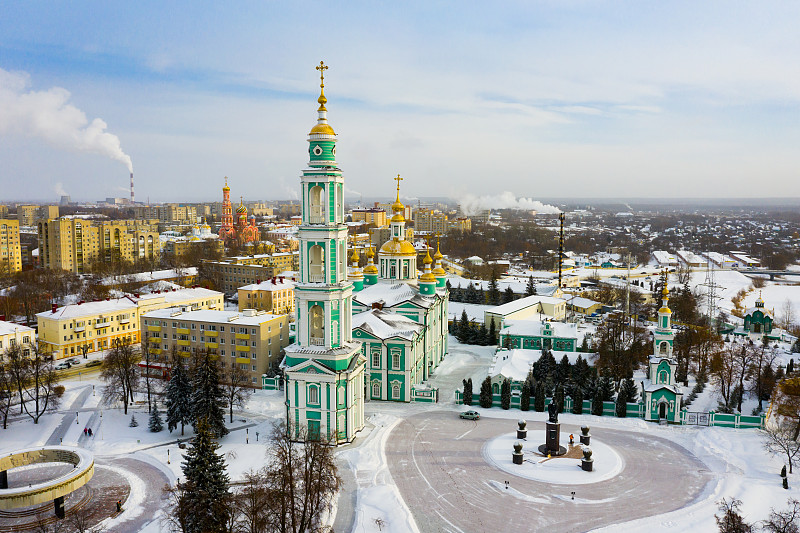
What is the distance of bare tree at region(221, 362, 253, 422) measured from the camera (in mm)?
24598

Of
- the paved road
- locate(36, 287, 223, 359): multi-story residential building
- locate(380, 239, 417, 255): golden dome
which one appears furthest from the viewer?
locate(36, 287, 223, 359): multi-story residential building

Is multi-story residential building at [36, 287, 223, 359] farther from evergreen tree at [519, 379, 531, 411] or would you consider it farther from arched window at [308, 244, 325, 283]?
evergreen tree at [519, 379, 531, 411]

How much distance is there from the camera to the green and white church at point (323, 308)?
70.6ft

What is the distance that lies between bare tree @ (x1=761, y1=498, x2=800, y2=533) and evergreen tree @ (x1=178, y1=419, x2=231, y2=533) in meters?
13.0

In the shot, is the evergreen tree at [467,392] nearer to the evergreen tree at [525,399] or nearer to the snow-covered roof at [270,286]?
the evergreen tree at [525,399]

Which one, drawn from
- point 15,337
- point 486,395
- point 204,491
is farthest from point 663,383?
point 15,337

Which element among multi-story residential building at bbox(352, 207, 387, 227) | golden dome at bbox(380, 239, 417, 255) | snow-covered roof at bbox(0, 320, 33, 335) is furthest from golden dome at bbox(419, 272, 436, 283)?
multi-story residential building at bbox(352, 207, 387, 227)

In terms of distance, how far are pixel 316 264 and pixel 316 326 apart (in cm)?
253

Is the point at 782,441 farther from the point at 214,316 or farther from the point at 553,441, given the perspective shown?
the point at 214,316

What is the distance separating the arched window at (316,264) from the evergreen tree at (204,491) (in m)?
7.70

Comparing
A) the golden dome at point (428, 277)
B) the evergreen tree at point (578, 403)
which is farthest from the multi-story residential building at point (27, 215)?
the evergreen tree at point (578, 403)

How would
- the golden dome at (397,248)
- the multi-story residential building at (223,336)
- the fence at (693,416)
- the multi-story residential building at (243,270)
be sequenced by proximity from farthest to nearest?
the multi-story residential building at (243,270) → the golden dome at (397,248) → the multi-story residential building at (223,336) → the fence at (693,416)

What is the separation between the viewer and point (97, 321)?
36.7 metres

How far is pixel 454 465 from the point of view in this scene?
2012cm
